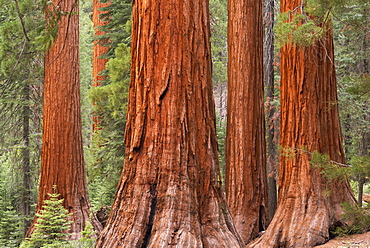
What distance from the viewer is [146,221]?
3.90 m

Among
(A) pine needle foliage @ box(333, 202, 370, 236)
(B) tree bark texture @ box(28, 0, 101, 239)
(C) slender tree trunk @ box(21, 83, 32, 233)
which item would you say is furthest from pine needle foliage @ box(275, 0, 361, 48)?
(C) slender tree trunk @ box(21, 83, 32, 233)

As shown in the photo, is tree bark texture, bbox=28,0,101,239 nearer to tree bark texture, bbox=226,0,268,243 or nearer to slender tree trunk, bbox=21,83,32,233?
slender tree trunk, bbox=21,83,32,233

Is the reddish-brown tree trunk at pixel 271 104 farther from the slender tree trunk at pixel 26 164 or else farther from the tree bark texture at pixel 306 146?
the slender tree trunk at pixel 26 164

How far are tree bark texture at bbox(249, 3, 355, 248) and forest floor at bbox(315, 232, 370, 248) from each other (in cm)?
20

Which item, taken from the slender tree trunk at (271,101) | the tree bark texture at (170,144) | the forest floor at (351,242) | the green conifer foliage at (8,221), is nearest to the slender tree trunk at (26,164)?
the green conifer foliage at (8,221)

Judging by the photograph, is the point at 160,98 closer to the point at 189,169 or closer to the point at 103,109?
the point at 189,169

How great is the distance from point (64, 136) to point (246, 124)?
4.21 meters

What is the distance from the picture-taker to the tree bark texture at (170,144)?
12.8ft

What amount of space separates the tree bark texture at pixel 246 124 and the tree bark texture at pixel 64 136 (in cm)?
336

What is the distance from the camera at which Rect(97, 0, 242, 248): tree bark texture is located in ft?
12.8

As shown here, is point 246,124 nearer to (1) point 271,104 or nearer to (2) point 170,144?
(1) point 271,104

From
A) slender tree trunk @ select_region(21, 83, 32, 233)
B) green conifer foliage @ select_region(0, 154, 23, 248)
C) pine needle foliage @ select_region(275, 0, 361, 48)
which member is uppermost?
pine needle foliage @ select_region(275, 0, 361, 48)

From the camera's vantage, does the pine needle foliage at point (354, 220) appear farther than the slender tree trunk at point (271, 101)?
No

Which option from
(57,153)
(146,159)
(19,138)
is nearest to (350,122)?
(57,153)
